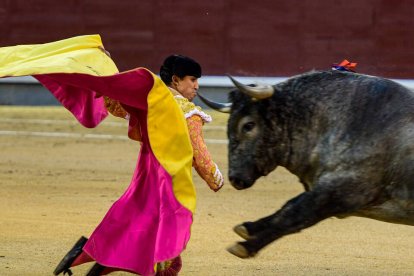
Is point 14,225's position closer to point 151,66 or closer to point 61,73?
point 61,73

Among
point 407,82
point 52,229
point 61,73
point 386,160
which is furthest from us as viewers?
point 407,82

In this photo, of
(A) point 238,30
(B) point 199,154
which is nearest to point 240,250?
(B) point 199,154

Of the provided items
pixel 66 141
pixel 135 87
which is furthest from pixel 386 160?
pixel 66 141

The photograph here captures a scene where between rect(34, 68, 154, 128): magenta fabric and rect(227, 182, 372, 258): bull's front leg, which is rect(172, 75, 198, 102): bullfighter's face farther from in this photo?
rect(227, 182, 372, 258): bull's front leg

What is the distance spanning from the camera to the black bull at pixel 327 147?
3521 millimetres

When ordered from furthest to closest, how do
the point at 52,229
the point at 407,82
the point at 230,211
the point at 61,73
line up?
the point at 407,82 → the point at 230,211 → the point at 52,229 → the point at 61,73

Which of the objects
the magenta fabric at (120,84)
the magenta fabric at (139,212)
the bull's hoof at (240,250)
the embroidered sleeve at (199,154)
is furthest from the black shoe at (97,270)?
the bull's hoof at (240,250)

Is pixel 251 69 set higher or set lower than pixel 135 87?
lower

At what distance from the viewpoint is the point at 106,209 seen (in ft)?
20.0

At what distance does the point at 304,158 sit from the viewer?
3.67m

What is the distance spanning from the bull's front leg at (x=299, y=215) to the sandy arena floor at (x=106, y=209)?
3.37 ft

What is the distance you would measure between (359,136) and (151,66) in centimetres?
785

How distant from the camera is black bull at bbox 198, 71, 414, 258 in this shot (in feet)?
11.6

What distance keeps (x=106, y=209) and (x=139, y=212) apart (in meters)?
2.03
